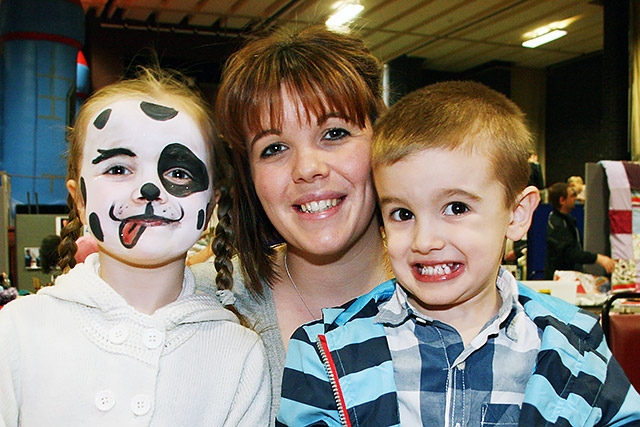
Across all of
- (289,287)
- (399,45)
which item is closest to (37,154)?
(289,287)

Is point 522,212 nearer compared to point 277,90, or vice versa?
point 522,212

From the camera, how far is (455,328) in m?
1.24

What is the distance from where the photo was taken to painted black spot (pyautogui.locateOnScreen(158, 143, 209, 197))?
1260mm

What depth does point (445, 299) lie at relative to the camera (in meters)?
1.17

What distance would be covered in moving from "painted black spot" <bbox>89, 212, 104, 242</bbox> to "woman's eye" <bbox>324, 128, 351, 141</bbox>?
563 mm

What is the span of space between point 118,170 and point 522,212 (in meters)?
0.84

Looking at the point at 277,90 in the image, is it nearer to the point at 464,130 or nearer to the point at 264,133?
the point at 264,133

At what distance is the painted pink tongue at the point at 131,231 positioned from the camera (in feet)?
4.02

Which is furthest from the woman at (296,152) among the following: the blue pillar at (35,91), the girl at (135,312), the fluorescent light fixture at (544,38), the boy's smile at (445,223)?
the fluorescent light fixture at (544,38)

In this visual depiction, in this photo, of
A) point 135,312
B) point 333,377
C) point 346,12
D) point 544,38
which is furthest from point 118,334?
point 544,38

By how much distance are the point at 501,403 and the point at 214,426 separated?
0.56 metres

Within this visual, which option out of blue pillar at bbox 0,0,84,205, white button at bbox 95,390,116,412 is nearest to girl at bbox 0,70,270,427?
white button at bbox 95,390,116,412

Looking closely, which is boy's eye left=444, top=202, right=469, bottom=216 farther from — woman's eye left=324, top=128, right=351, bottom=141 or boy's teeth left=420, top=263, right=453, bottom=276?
woman's eye left=324, top=128, right=351, bottom=141

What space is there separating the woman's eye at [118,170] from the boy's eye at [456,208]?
0.65 metres
